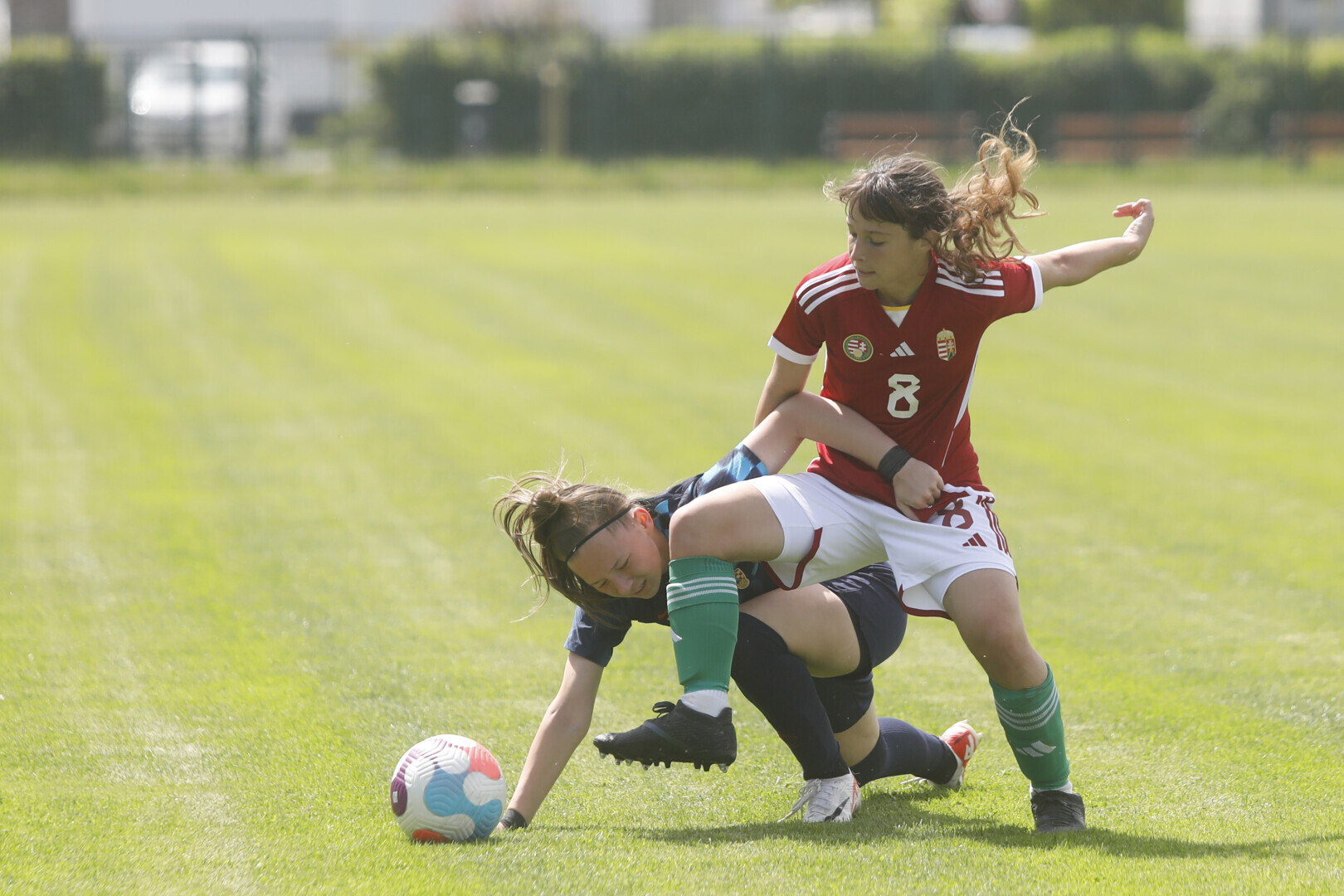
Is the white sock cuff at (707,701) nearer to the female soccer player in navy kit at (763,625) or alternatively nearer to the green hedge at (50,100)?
the female soccer player in navy kit at (763,625)

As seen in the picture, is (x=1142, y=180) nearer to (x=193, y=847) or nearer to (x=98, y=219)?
(x=98, y=219)

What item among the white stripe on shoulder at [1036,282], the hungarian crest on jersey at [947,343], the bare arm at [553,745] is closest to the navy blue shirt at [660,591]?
the bare arm at [553,745]

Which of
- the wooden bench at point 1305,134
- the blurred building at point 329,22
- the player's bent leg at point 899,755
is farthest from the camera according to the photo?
the wooden bench at point 1305,134

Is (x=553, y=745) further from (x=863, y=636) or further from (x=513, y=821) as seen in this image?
(x=863, y=636)

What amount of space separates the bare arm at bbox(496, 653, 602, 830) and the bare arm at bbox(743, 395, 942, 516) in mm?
803

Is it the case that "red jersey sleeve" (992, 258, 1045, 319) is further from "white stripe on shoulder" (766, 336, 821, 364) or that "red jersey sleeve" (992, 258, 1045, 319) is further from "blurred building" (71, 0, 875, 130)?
"blurred building" (71, 0, 875, 130)

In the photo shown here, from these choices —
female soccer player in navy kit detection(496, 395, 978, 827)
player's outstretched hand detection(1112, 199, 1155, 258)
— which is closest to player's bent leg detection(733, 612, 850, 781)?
female soccer player in navy kit detection(496, 395, 978, 827)

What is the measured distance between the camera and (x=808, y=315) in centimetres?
433

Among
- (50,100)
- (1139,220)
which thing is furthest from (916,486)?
(50,100)

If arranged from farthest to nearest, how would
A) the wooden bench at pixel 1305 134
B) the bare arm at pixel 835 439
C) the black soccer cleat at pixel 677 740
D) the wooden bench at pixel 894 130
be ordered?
1. the wooden bench at pixel 894 130
2. the wooden bench at pixel 1305 134
3. the bare arm at pixel 835 439
4. the black soccer cleat at pixel 677 740

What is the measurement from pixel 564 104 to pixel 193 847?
27.5 meters

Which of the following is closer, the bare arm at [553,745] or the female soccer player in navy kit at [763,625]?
the female soccer player in navy kit at [763,625]

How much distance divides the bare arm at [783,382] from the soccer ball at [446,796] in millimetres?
1177

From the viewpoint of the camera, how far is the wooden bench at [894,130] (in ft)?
100
